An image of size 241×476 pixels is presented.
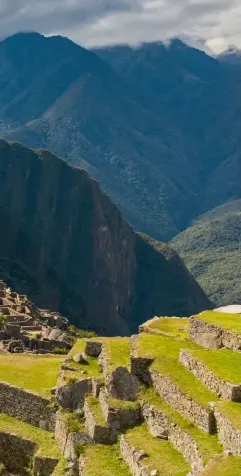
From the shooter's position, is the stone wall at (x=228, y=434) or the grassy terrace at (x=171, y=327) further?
the grassy terrace at (x=171, y=327)

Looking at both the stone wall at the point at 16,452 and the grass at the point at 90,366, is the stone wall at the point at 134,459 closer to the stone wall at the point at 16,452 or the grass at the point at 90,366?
the stone wall at the point at 16,452

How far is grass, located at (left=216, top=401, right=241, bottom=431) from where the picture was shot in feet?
55.8

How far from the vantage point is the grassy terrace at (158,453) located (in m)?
17.4

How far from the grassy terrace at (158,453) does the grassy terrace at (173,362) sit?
57.7 inches

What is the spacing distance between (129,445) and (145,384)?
3.02m

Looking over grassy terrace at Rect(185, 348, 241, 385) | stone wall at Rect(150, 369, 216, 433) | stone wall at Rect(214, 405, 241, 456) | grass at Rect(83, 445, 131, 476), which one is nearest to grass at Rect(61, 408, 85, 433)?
grass at Rect(83, 445, 131, 476)

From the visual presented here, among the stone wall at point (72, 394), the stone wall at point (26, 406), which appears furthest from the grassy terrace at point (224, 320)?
the stone wall at point (26, 406)

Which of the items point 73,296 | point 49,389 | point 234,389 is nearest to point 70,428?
point 49,389

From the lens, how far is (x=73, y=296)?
17025 centimetres

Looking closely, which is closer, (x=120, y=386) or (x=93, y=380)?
(x=120, y=386)

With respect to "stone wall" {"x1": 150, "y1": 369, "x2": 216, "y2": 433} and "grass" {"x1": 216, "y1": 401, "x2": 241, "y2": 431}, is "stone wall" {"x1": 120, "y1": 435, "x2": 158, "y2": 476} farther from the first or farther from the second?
"grass" {"x1": 216, "y1": 401, "x2": 241, "y2": 431}

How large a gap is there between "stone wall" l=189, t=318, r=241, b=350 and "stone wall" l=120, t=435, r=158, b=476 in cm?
476

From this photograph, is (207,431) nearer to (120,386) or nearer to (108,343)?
(120,386)

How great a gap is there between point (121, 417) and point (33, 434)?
14.5 ft
